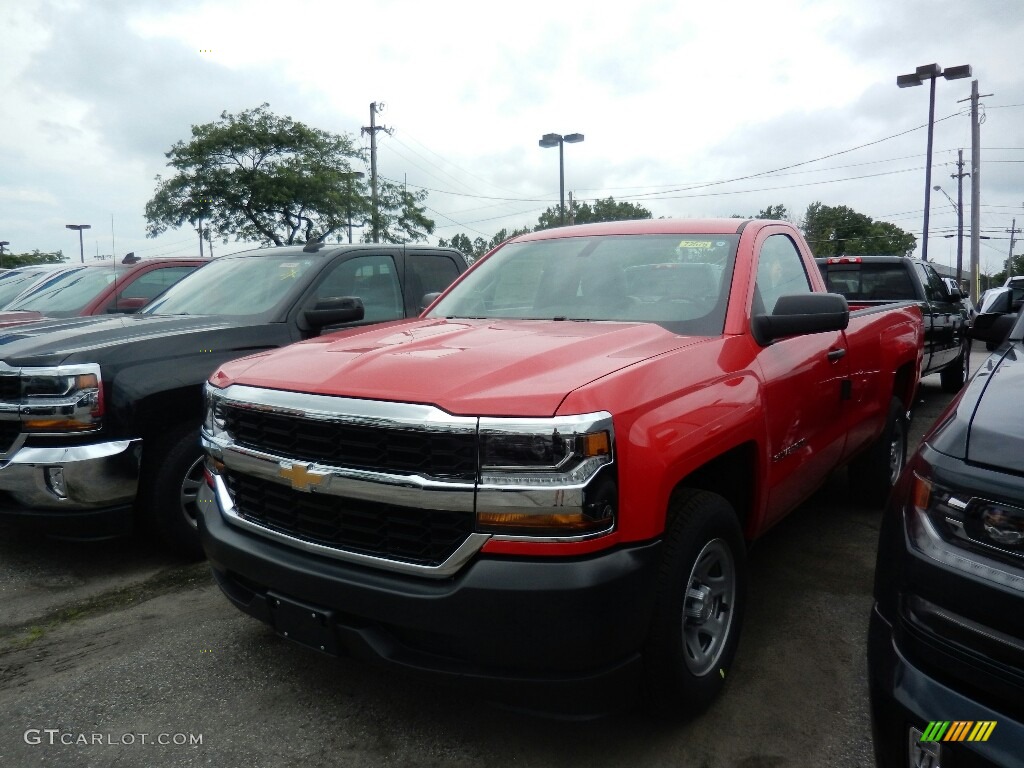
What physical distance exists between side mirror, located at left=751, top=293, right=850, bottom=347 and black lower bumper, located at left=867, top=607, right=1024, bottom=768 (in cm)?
134

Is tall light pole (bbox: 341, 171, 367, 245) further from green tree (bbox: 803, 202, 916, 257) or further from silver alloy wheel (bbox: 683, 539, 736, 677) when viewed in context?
green tree (bbox: 803, 202, 916, 257)

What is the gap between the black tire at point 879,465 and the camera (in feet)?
Answer: 16.5

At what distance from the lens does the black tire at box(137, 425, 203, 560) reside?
4180 mm

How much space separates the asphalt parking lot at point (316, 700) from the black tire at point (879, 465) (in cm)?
116

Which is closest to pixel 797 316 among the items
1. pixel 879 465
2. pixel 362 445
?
pixel 362 445

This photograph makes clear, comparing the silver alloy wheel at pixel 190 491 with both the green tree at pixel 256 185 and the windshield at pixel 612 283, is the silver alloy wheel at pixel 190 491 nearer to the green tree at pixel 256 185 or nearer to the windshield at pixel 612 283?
the windshield at pixel 612 283

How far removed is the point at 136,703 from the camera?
297 centimetres

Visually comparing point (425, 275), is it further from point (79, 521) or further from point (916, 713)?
point (916, 713)

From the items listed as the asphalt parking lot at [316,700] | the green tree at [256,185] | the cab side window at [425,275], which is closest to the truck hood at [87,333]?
the asphalt parking lot at [316,700]

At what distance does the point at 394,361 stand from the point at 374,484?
48cm

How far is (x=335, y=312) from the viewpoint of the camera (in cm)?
476

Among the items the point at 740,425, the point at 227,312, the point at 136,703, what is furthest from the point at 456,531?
the point at 227,312

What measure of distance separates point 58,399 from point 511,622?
9.81ft

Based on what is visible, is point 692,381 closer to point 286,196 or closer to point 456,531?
point 456,531
